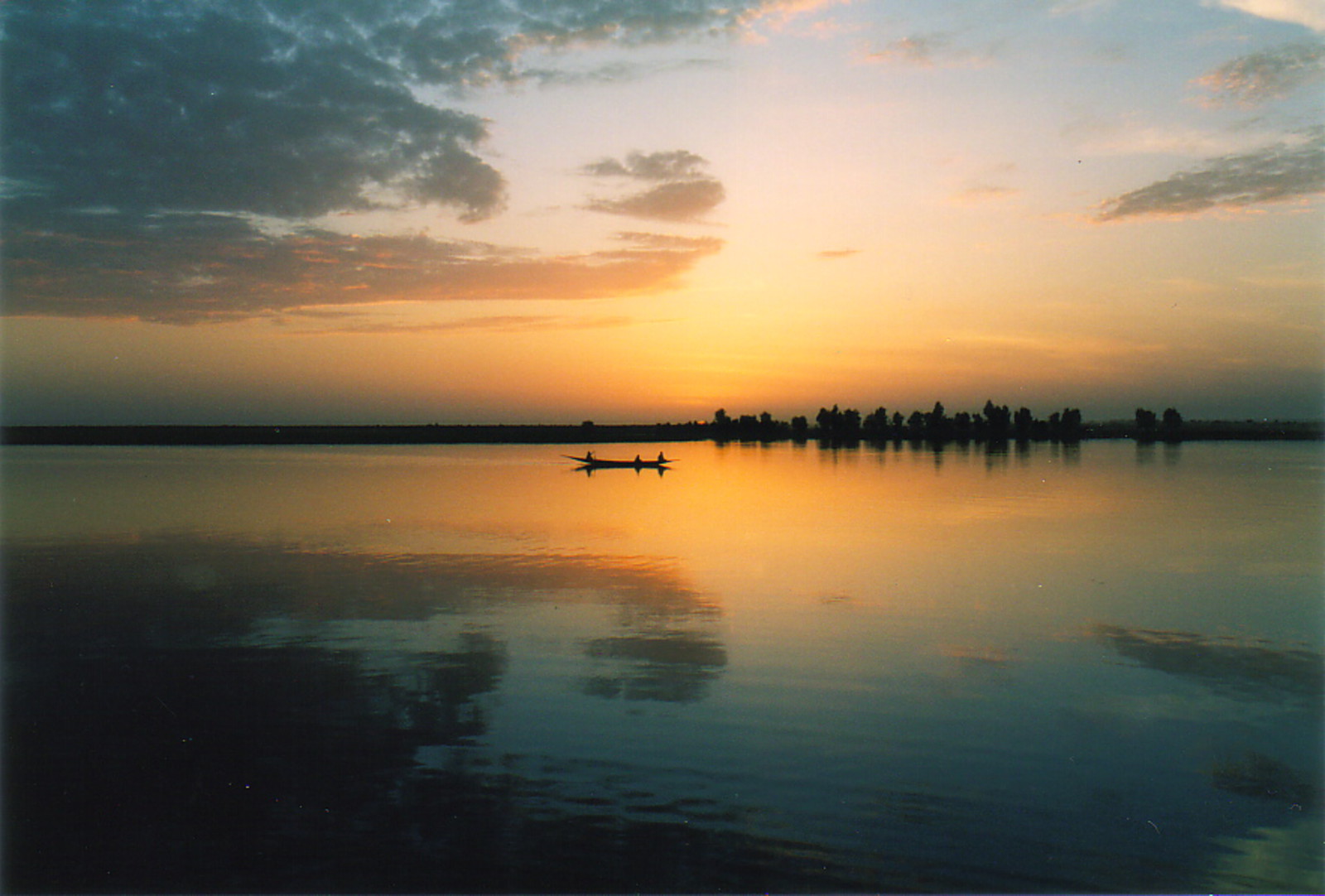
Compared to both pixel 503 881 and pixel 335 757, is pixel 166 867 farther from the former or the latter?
pixel 503 881

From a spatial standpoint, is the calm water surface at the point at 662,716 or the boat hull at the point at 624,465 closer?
the calm water surface at the point at 662,716

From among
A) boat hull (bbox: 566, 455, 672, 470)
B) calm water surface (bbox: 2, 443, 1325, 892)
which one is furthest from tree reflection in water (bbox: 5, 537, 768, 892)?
boat hull (bbox: 566, 455, 672, 470)

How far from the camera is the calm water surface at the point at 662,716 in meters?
7.32

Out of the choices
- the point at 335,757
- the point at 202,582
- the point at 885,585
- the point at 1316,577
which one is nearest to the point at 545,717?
the point at 335,757

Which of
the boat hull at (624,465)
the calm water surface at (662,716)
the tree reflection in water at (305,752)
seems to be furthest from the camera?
the boat hull at (624,465)

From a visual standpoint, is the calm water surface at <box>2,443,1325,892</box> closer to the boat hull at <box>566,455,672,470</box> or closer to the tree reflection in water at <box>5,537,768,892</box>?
the tree reflection in water at <box>5,537,768,892</box>

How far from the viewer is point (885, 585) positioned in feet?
64.4

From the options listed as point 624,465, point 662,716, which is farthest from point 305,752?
point 624,465

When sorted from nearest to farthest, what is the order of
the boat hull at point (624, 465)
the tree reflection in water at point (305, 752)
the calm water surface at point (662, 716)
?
the tree reflection in water at point (305, 752), the calm water surface at point (662, 716), the boat hull at point (624, 465)

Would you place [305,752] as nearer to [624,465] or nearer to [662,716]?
[662,716]

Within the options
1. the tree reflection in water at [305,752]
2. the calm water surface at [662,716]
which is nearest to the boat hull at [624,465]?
the calm water surface at [662,716]

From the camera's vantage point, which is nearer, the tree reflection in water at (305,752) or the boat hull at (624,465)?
the tree reflection in water at (305,752)

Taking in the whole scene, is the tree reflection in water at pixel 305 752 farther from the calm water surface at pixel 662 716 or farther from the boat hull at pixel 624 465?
the boat hull at pixel 624 465

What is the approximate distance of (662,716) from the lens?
34.8ft
